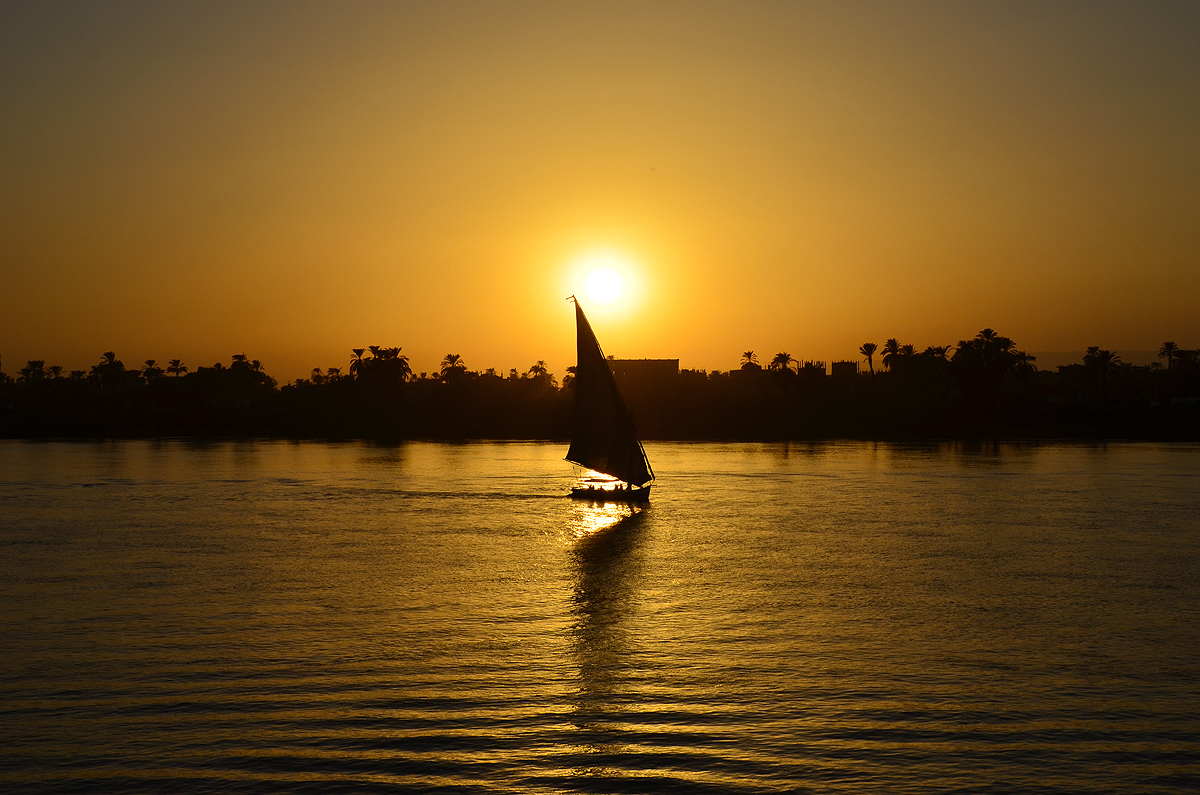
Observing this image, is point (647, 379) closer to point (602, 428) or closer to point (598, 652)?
point (602, 428)

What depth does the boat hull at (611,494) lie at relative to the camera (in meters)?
59.3

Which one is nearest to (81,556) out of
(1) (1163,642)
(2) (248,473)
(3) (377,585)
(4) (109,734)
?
(3) (377,585)

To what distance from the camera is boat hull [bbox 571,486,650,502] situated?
59.3 metres

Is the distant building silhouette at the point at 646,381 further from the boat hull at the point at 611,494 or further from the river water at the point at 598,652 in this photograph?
the river water at the point at 598,652

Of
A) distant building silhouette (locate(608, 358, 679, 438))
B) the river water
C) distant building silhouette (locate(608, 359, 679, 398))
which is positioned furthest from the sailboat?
distant building silhouette (locate(608, 359, 679, 398))

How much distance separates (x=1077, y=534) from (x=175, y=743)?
41.9m

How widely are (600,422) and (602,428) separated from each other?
46 cm

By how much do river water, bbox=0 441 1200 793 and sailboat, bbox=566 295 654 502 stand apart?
539cm

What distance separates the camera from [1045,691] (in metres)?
19.3

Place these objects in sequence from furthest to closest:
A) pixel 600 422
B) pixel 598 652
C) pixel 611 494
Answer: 1. pixel 611 494
2. pixel 600 422
3. pixel 598 652

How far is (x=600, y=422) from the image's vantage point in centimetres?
5859

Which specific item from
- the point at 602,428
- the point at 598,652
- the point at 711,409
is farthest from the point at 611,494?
the point at 711,409

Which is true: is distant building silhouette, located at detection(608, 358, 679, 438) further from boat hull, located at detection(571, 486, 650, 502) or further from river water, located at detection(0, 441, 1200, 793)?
river water, located at detection(0, 441, 1200, 793)

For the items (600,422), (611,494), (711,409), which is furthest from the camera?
(711,409)
